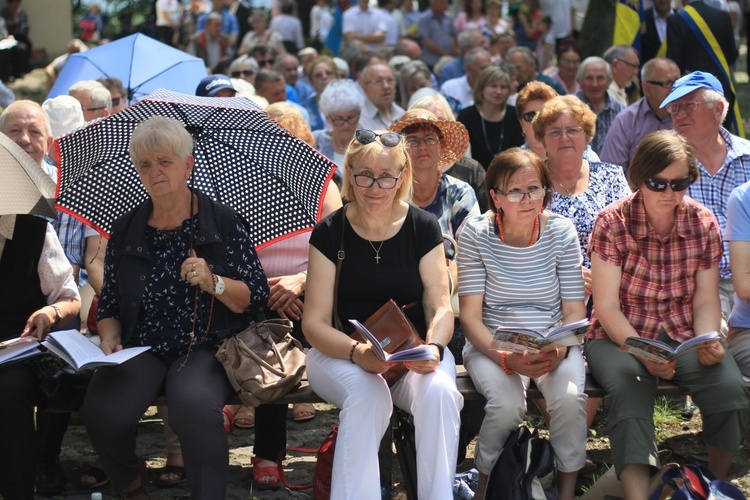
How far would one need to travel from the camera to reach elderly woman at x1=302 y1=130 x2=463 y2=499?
386 cm

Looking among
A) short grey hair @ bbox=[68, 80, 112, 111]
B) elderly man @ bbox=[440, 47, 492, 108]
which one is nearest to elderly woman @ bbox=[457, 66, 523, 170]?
elderly man @ bbox=[440, 47, 492, 108]

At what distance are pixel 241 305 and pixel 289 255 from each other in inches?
31.8

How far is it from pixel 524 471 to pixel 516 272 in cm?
91

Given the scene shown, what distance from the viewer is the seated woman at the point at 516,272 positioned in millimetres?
4191

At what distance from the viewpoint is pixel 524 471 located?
12.8 ft

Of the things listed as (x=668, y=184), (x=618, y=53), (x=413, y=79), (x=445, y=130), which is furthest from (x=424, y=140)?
(x=618, y=53)

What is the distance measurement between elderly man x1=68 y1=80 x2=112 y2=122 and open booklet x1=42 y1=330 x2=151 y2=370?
10.3 ft

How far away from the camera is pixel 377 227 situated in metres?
4.22

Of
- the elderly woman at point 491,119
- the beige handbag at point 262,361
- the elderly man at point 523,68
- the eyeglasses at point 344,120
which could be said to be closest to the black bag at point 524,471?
the beige handbag at point 262,361

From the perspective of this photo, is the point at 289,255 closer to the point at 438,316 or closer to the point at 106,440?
the point at 438,316

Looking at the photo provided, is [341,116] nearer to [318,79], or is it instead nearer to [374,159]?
[374,159]

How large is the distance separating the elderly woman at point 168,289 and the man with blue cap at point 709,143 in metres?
2.48

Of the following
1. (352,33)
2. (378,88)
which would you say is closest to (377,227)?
(378,88)

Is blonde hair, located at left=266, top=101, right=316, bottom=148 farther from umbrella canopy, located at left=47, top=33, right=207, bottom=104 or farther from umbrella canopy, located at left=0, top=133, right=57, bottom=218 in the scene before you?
umbrella canopy, located at left=47, top=33, right=207, bottom=104
